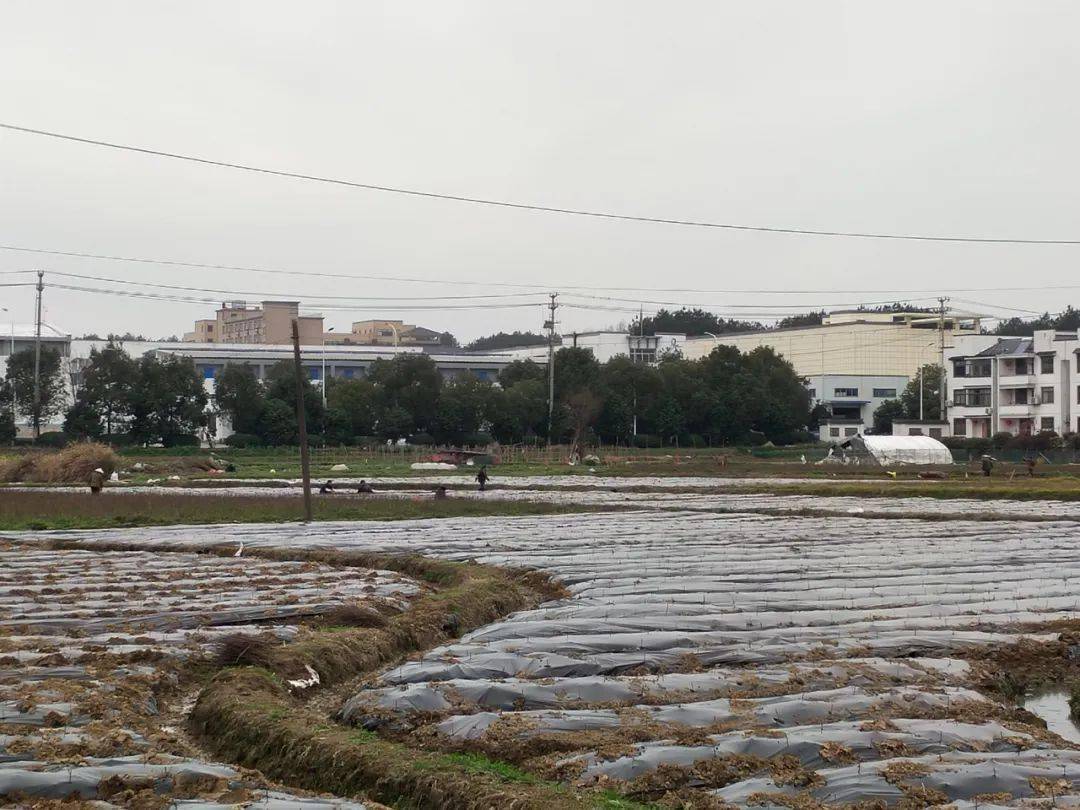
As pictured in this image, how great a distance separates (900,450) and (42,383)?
151 feet

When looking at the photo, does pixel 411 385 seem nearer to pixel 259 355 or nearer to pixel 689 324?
pixel 259 355

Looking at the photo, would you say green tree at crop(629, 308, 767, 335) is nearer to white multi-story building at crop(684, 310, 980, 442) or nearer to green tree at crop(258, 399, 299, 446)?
white multi-story building at crop(684, 310, 980, 442)

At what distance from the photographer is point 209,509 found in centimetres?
3003

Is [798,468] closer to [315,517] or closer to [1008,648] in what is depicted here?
[315,517]

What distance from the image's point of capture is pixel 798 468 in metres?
54.8

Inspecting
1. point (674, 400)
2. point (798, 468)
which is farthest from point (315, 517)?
point (674, 400)

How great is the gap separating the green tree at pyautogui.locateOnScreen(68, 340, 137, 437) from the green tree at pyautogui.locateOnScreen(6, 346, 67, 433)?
303 cm

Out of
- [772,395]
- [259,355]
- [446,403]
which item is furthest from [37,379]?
[772,395]

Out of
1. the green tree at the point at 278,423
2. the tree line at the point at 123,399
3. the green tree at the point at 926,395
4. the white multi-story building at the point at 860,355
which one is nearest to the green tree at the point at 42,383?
the tree line at the point at 123,399

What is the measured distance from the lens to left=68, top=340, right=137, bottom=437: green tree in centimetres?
6762

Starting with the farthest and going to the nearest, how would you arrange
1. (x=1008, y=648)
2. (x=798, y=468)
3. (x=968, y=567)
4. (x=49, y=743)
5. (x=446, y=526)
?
1. (x=798, y=468)
2. (x=446, y=526)
3. (x=968, y=567)
4. (x=1008, y=648)
5. (x=49, y=743)

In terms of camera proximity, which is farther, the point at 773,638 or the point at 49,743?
the point at 773,638

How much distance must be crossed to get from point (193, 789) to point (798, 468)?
49361mm

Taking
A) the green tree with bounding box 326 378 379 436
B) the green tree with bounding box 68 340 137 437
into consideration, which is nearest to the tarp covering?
the green tree with bounding box 326 378 379 436
